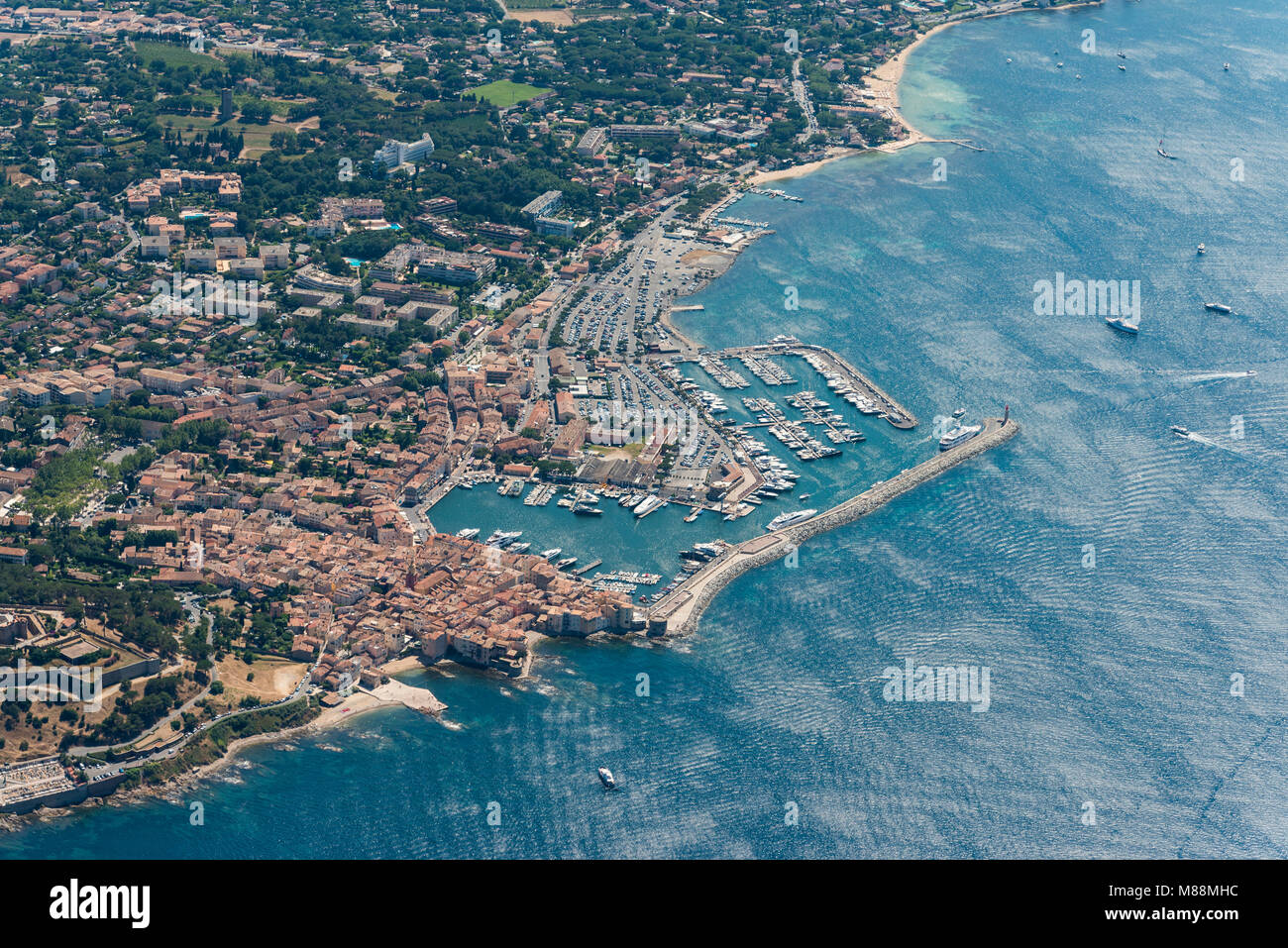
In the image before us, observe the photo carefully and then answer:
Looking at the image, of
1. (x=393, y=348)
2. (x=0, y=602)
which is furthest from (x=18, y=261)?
(x=0, y=602)

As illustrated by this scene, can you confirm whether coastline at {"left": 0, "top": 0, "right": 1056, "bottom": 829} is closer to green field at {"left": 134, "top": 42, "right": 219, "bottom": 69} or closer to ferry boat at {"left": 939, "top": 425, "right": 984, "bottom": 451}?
ferry boat at {"left": 939, "top": 425, "right": 984, "bottom": 451}

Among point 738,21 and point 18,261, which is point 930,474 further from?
point 738,21

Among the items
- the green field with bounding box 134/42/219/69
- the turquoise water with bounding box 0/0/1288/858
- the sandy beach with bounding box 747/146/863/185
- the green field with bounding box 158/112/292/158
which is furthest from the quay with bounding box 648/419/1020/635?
the green field with bounding box 134/42/219/69

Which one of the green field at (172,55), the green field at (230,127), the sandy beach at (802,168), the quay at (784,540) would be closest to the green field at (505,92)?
the green field at (230,127)

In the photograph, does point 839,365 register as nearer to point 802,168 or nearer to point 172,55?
point 802,168

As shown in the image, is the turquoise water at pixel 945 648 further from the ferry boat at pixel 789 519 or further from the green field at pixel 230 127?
the green field at pixel 230 127
